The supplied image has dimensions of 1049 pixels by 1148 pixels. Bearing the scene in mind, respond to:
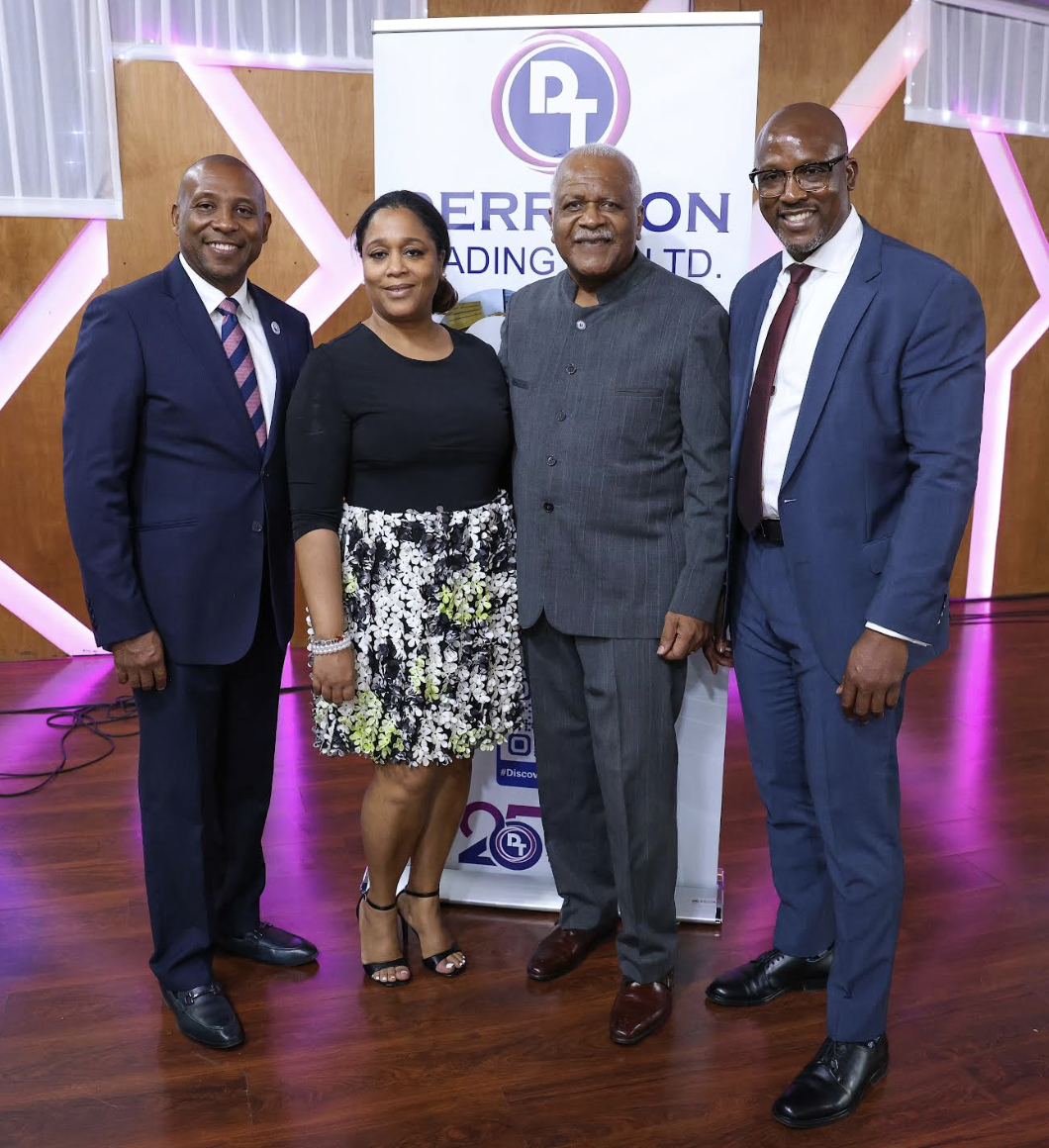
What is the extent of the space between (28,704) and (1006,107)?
5308 millimetres

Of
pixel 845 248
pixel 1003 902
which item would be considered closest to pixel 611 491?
pixel 845 248

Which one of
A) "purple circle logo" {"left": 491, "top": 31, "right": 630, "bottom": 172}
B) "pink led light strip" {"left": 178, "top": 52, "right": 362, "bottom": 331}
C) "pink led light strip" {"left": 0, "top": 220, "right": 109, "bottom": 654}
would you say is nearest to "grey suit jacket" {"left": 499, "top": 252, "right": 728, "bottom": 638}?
"purple circle logo" {"left": 491, "top": 31, "right": 630, "bottom": 172}

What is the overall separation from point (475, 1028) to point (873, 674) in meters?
1.15

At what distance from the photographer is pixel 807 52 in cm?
517

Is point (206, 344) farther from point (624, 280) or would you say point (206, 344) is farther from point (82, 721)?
point (82, 721)

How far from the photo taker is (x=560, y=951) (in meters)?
2.61

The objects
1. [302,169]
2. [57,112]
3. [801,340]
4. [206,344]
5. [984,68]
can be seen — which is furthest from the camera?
[984,68]

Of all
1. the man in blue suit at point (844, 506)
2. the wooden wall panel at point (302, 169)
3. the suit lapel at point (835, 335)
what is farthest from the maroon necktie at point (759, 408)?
the wooden wall panel at point (302, 169)

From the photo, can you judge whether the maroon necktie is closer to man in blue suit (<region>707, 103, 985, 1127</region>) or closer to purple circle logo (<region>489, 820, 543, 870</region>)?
man in blue suit (<region>707, 103, 985, 1127</region>)

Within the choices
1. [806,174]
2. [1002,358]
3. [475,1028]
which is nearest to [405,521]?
[806,174]

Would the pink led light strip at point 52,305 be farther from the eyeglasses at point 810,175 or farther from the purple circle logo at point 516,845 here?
the eyeglasses at point 810,175

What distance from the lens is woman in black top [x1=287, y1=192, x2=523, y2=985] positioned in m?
2.19

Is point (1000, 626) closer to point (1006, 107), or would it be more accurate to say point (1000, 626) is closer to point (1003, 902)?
point (1006, 107)

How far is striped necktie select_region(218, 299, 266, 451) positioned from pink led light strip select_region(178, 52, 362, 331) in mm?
2502
